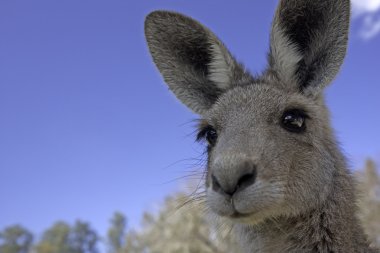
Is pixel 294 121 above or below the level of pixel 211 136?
below

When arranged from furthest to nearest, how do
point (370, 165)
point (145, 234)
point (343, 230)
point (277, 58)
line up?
1. point (145, 234)
2. point (370, 165)
3. point (277, 58)
4. point (343, 230)

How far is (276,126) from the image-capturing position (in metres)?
5.14

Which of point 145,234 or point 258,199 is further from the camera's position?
point 145,234

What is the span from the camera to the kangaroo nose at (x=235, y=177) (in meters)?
4.32

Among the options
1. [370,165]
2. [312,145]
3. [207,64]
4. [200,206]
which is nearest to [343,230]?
[312,145]

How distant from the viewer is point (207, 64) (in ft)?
22.4

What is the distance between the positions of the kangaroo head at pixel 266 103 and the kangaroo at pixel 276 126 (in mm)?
13

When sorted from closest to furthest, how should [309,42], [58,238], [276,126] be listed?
[276,126], [309,42], [58,238]

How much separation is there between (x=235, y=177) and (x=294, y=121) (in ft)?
4.40

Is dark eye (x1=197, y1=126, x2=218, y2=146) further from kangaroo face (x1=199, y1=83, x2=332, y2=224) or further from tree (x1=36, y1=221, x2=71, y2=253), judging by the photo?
tree (x1=36, y1=221, x2=71, y2=253)

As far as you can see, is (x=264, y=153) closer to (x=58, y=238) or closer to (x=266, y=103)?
(x=266, y=103)

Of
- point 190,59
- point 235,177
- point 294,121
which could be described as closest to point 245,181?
point 235,177

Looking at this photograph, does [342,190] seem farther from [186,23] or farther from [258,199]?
[186,23]

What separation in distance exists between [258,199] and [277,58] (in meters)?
Answer: 2.34
